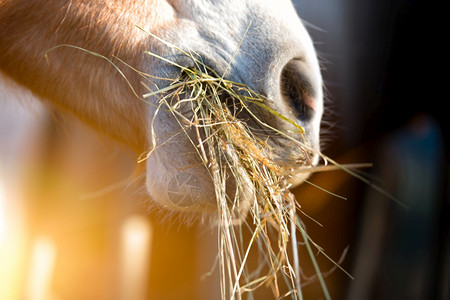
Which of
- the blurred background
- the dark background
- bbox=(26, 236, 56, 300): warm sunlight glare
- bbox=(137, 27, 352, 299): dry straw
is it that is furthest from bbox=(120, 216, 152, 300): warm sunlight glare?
bbox=(137, 27, 352, 299): dry straw

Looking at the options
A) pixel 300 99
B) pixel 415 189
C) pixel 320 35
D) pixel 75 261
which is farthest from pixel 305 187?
pixel 75 261

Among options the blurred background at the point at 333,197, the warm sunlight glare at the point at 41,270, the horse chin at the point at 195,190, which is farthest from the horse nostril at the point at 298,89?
the warm sunlight glare at the point at 41,270

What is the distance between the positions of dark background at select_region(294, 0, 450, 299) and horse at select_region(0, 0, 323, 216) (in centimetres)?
56

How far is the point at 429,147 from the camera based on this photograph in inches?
56.7

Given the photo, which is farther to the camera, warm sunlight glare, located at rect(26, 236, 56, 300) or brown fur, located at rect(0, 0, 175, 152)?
warm sunlight glare, located at rect(26, 236, 56, 300)

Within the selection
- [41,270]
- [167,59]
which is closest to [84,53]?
[167,59]

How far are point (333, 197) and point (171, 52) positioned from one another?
977 millimetres

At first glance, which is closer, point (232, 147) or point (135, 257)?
point (232, 147)

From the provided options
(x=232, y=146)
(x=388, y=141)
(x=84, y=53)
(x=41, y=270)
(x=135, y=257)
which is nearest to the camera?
(x=232, y=146)

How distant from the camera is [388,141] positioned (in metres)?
1.51

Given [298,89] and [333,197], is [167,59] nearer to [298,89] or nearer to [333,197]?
[298,89]

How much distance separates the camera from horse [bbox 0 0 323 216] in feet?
2.39

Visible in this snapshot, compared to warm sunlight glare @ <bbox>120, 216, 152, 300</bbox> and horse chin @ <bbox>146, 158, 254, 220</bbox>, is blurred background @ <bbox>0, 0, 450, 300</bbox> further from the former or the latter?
horse chin @ <bbox>146, 158, 254, 220</bbox>

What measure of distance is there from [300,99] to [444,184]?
83 cm
